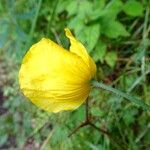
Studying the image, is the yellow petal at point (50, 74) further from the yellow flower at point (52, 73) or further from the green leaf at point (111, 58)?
the green leaf at point (111, 58)

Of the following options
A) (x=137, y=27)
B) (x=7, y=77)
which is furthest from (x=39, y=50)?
(x=7, y=77)

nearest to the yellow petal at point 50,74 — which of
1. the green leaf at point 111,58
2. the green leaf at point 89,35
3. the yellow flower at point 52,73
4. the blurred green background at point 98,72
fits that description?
the yellow flower at point 52,73

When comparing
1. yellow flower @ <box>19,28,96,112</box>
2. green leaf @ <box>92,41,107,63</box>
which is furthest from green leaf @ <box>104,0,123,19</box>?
yellow flower @ <box>19,28,96,112</box>

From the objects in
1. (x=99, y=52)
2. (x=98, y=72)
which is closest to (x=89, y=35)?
(x=99, y=52)

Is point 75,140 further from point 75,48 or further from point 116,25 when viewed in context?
point 75,48

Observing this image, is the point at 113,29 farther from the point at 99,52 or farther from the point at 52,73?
the point at 52,73

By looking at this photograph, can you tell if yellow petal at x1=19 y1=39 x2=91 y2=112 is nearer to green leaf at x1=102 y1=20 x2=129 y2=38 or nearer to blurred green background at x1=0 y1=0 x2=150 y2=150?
blurred green background at x1=0 y1=0 x2=150 y2=150
